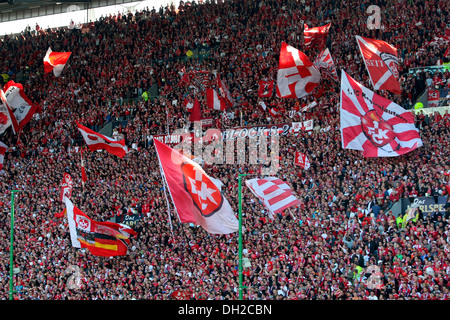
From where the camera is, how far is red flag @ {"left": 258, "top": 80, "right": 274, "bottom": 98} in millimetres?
33312

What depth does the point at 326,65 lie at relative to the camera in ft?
96.8

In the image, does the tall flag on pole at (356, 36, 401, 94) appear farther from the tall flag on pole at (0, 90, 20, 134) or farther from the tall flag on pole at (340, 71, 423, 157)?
the tall flag on pole at (0, 90, 20, 134)

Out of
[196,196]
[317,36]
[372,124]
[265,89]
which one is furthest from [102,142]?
[196,196]

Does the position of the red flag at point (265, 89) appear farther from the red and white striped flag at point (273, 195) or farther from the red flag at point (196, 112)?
the red and white striped flag at point (273, 195)

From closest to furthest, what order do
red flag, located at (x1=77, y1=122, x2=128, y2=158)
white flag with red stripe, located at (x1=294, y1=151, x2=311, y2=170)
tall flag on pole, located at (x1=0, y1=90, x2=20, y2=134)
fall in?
white flag with red stripe, located at (x1=294, y1=151, x2=311, y2=170), red flag, located at (x1=77, y1=122, x2=128, y2=158), tall flag on pole, located at (x1=0, y1=90, x2=20, y2=134)

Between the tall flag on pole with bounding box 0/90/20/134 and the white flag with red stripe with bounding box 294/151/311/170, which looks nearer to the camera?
the white flag with red stripe with bounding box 294/151/311/170

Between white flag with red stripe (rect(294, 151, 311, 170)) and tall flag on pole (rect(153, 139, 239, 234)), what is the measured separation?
10807 mm

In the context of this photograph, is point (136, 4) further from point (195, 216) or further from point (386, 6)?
point (195, 216)

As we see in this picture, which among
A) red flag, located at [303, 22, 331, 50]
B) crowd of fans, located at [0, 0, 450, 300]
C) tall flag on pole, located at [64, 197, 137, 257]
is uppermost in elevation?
red flag, located at [303, 22, 331, 50]

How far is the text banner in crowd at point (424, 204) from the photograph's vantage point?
21.8 meters

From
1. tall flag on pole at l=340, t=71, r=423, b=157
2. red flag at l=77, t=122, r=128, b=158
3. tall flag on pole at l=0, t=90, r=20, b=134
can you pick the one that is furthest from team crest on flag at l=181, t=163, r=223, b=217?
tall flag on pole at l=0, t=90, r=20, b=134

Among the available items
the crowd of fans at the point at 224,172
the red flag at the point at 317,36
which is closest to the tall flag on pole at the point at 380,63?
the crowd of fans at the point at 224,172
